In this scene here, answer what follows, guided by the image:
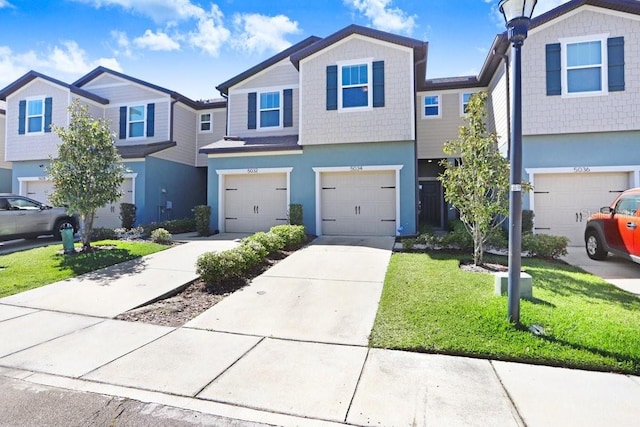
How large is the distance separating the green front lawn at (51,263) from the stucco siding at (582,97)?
12.4 metres

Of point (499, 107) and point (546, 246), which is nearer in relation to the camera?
point (546, 246)

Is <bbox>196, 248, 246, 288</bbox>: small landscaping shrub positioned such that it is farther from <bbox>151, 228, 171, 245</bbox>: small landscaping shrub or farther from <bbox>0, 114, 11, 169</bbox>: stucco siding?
<bbox>0, 114, 11, 169</bbox>: stucco siding

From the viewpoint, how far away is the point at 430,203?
16.5 metres

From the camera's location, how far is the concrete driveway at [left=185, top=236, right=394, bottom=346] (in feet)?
14.9

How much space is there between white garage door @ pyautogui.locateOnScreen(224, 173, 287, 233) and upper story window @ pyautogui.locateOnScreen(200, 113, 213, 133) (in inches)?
238

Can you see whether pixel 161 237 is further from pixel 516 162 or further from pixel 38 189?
pixel 38 189

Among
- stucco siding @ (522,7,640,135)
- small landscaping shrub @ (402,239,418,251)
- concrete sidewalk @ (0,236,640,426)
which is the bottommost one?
concrete sidewalk @ (0,236,640,426)

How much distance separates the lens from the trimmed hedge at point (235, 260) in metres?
6.49

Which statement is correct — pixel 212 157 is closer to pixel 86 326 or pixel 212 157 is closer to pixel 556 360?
pixel 86 326

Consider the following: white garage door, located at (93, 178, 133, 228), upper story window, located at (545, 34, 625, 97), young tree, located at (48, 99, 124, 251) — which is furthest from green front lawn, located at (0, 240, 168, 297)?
upper story window, located at (545, 34, 625, 97)

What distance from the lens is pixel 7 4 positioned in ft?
27.9

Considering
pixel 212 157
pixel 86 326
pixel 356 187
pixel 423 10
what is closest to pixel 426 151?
pixel 356 187

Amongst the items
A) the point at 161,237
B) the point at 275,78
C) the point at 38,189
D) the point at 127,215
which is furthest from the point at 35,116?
the point at 275,78

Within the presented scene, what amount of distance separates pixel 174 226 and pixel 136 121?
7000 mm
